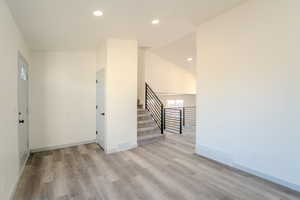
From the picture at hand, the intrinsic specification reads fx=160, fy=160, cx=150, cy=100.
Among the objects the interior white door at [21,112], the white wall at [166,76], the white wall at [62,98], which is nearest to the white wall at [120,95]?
the white wall at [62,98]

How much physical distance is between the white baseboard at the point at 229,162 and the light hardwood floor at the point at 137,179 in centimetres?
9

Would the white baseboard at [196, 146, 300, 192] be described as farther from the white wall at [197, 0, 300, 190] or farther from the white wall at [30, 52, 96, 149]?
the white wall at [30, 52, 96, 149]

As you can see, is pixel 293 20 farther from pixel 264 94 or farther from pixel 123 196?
pixel 123 196

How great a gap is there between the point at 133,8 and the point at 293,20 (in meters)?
2.31

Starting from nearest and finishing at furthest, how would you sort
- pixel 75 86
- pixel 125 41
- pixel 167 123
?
pixel 125 41, pixel 75 86, pixel 167 123

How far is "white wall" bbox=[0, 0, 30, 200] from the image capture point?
191 centimetres

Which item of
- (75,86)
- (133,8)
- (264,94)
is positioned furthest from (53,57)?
(264,94)

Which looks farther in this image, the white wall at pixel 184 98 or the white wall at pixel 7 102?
the white wall at pixel 184 98

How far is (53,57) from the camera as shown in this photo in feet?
13.9

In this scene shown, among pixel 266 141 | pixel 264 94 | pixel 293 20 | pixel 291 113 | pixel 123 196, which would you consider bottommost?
pixel 123 196

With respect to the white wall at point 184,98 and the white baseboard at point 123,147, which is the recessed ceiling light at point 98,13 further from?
the white wall at point 184,98

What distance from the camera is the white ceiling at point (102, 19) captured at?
7.86 ft

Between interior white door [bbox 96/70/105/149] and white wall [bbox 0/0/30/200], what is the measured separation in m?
1.84

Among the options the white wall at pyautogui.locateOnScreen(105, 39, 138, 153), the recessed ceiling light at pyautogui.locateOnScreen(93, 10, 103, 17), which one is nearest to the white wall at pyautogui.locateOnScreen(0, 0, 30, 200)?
the recessed ceiling light at pyautogui.locateOnScreen(93, 10, 103, 17)
